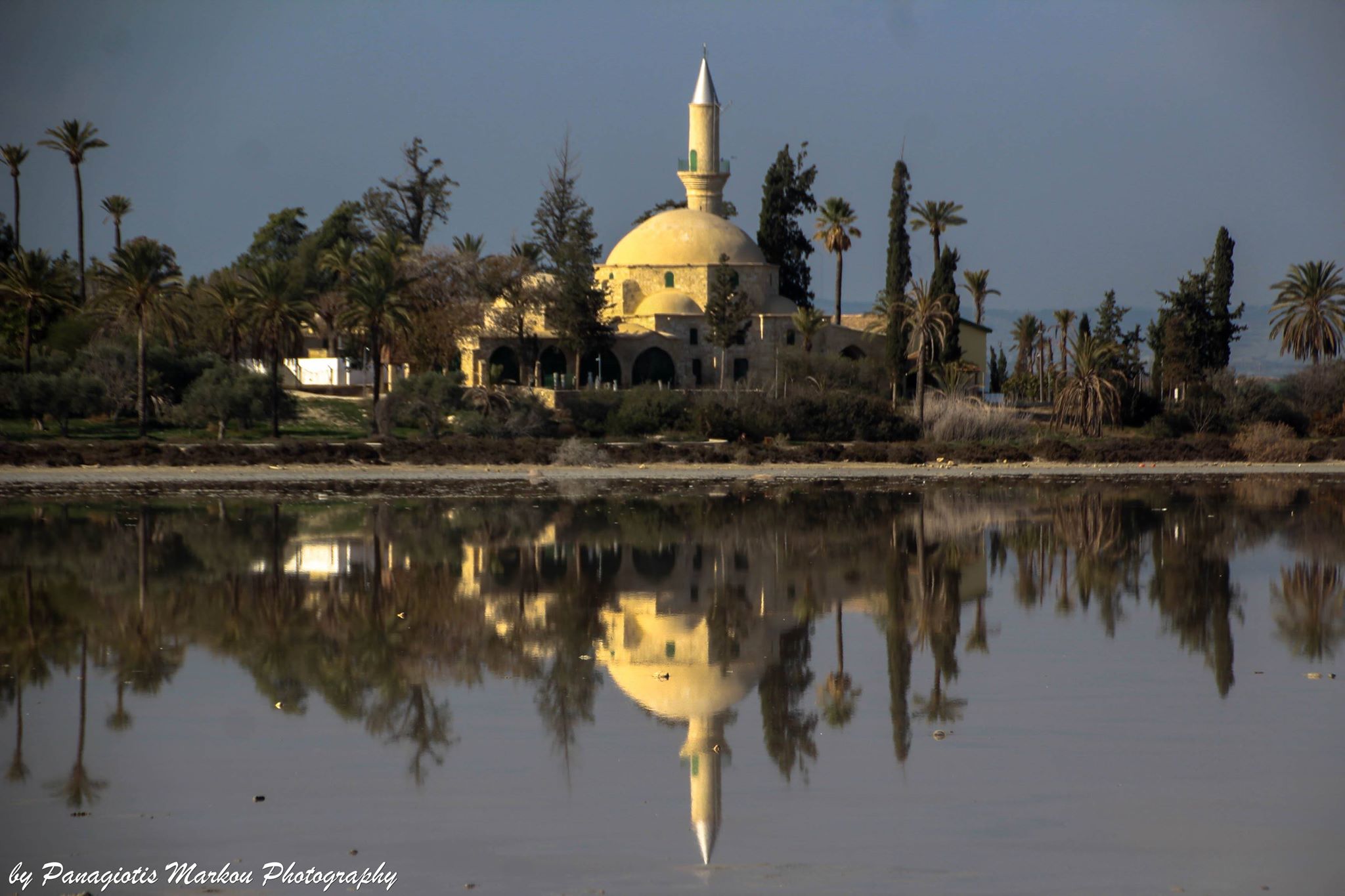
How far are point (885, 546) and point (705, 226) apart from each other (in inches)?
1595

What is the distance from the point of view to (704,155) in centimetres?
6331

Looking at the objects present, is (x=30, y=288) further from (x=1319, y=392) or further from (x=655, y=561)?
(x=1319, y=392)

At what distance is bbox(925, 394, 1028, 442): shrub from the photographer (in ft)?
152

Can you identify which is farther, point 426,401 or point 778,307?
point 778,307

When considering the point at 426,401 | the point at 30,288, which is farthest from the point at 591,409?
the point at 30,288

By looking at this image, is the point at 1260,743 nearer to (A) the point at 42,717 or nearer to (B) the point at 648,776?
(B) the point at 648,776

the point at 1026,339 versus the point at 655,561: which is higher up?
the point at 1026,339

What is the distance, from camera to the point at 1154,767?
384 inches

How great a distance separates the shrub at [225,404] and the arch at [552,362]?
42.9 feet

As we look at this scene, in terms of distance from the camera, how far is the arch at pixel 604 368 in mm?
56062

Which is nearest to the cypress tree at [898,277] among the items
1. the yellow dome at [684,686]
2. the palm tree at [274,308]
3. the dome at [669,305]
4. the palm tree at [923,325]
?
the palm tree at [923,325]

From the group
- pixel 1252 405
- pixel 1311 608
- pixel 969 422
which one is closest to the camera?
pixel 1311 608

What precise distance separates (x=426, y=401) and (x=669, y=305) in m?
14.9

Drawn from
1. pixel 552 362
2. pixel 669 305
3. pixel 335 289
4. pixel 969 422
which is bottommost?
pixel 969 422
